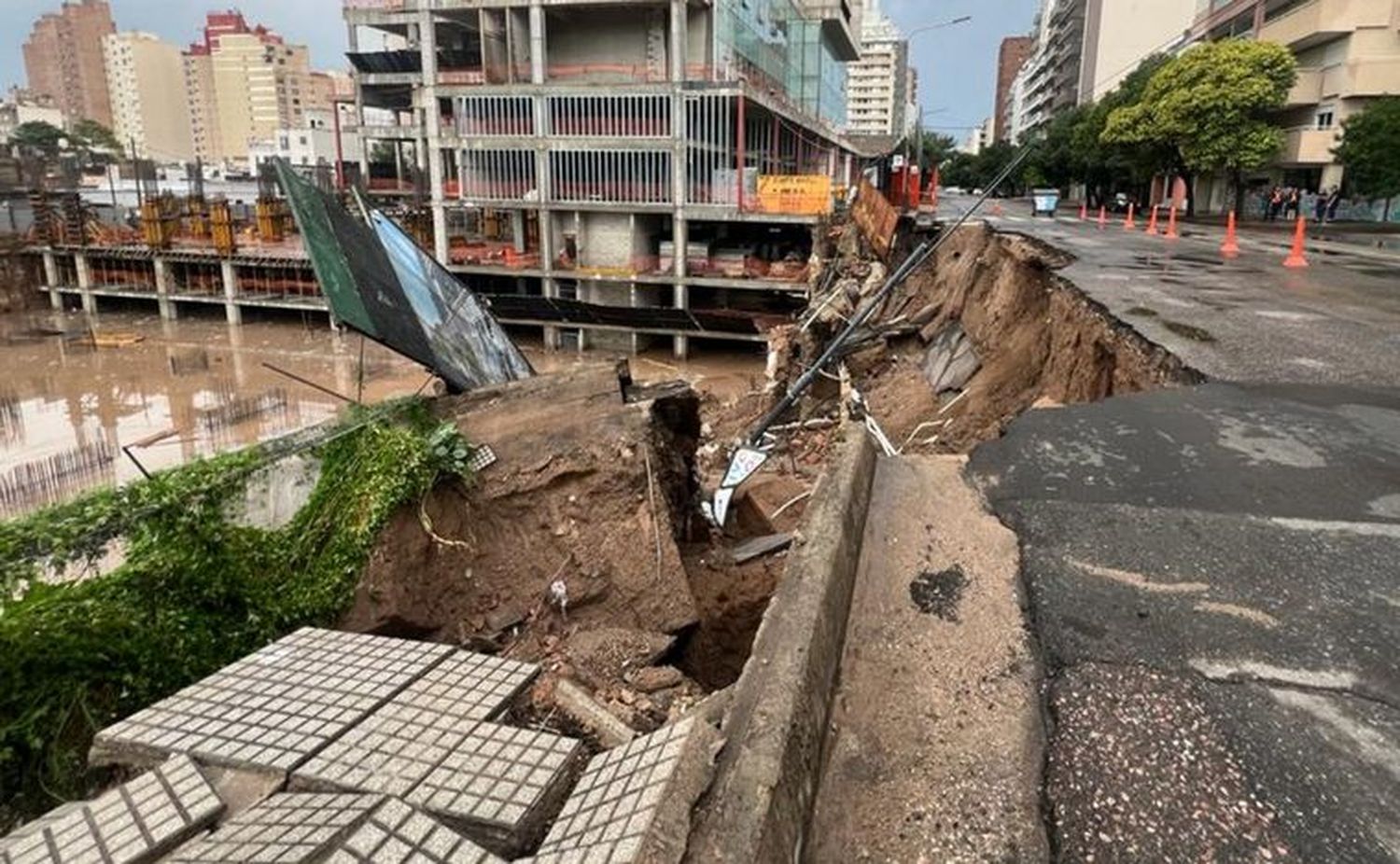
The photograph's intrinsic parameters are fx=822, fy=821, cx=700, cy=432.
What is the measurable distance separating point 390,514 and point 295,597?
760mm

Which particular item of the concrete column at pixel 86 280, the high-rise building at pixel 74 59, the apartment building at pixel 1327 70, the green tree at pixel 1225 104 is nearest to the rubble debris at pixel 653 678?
the green tree at pixel 1225 104

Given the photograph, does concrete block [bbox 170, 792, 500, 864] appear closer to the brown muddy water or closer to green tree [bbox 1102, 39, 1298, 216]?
the brown muddy water

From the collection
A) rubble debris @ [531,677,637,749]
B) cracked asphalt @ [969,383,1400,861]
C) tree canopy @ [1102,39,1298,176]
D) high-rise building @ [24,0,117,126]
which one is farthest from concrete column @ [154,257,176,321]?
high-rise building @ [24,0,117,126]

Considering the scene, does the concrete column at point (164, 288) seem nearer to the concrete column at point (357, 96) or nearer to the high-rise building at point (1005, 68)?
the concrete column at point (357, 96)

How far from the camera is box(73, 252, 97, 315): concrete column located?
36.4m

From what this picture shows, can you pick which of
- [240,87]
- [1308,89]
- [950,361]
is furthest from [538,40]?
[240,87]

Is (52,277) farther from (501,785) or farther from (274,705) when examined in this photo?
(501,785)

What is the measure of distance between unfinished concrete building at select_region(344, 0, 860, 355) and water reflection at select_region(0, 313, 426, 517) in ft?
20.5

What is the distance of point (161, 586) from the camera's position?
4508 mm

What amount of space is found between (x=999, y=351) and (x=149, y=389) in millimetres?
25759

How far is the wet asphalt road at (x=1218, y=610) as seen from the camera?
2037 mm

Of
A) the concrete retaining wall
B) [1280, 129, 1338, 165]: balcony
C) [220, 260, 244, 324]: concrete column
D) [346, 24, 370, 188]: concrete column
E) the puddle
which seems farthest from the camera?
[346, 24, 370, 188]: concrete column

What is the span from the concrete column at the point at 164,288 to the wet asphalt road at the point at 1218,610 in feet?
130

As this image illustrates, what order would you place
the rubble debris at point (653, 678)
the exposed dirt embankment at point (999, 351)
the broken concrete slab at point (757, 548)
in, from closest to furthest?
1. the rubble debris at point (653, 678)
2. the broken concrete slab at point (757, 548)
3. the exposed dirt embankment at point (999, 351)
